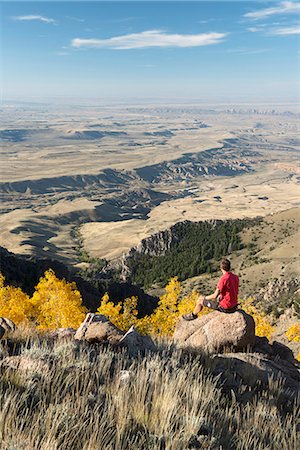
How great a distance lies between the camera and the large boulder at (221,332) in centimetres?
1122

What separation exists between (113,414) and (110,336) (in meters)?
4.94

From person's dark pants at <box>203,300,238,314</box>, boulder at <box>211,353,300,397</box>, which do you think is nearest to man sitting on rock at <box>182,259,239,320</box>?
person's dark pants at <box>203,300,238,314</box>

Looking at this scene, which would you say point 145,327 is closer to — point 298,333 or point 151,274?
point 298,333

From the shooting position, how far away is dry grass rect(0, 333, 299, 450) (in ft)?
13.8

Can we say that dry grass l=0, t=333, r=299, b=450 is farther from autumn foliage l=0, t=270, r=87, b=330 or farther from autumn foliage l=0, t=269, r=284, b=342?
autumn foliage l=0, t=270, r=87, b=330

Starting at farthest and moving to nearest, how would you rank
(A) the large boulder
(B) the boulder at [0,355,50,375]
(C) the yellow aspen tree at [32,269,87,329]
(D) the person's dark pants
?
1. (C) the yellow aspen tree at [32,269,87,329]
2. (D) the person's dark pants
3. (A) the large boulder
4. (B) the boulder at [0,355,50,375]

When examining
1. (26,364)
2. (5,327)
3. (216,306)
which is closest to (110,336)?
(5,327)

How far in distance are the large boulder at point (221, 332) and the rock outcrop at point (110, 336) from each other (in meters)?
1.96

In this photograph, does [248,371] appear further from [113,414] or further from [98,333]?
[113,414]

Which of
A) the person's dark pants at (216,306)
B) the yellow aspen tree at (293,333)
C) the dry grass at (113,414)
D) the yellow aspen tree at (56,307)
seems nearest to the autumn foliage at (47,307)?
the yellow aspen tree at (56,307)

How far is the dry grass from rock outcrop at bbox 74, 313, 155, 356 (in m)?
2.29

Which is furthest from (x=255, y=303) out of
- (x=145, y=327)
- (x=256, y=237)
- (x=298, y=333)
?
(x=256, y=237)

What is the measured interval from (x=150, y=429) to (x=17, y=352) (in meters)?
4.15

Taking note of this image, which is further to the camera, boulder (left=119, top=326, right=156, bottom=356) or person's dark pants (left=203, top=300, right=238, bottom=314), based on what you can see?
person's dark pants (left=203, top=300, right=238, bottom=314)
